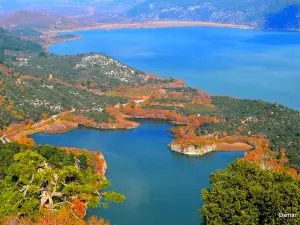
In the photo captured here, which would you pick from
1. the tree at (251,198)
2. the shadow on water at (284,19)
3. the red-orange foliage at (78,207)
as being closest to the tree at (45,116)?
the red-orange foliage at (78,207)

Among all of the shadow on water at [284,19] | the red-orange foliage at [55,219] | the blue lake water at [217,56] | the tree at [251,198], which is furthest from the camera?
the shadow on water at [284,19]

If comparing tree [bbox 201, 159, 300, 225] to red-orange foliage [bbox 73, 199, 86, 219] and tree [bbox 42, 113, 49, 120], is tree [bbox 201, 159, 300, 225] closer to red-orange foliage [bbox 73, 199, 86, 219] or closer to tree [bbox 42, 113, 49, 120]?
red-orange foliage [bbox 73, 199, 86, 219]

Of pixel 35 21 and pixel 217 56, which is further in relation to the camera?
pixel 35 21

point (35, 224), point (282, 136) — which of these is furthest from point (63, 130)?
point (35, 224)

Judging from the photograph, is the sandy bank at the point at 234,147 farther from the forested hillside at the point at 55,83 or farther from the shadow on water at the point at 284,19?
the shadow on water at the point at 284,19

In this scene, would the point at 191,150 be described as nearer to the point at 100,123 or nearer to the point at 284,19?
A: the point at 100,123

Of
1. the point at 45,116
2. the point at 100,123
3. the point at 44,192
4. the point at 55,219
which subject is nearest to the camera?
the point at 55,219


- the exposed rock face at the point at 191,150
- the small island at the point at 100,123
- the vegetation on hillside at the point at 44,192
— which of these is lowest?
the exposed rock face at the point at 191,150

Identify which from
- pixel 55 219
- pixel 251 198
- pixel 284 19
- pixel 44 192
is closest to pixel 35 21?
pixel 284 19

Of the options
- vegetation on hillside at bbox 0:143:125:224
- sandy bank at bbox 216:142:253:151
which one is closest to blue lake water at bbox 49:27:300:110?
sandy bank at bbox 216:142:253:151

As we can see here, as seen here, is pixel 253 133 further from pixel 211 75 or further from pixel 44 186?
pixel 211 75
